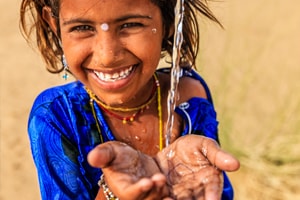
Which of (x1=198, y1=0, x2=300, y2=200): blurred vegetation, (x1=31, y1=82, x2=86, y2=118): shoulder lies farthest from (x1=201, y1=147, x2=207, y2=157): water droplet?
(x1=198, y1=0, x2=300, y2=200): blurred vegetation

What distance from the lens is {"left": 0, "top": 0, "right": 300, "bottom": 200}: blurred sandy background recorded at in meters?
3.64

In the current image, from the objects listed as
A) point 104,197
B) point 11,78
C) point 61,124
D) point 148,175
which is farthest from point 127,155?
point 11,78

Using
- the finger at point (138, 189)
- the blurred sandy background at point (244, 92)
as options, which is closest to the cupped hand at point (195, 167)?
the finger at point (138, 189)

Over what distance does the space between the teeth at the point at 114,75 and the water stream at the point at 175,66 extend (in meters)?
0.31

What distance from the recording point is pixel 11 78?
178 inches

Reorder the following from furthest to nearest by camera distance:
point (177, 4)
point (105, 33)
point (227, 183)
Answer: point (227, 183)
point (177, 4)
point (105, 33)

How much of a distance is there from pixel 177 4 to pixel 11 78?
246 centimetres

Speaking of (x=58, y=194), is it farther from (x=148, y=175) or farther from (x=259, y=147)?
(x=259, y=147)

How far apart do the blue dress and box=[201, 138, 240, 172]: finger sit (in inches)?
17.0

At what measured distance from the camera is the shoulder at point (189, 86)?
2.45 meters

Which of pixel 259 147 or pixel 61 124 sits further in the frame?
pixel 259 147

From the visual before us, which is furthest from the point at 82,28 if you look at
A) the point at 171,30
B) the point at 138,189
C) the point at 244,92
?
the point at 244,92

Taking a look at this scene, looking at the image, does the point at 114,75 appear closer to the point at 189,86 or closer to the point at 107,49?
Answer: the point at 107,49

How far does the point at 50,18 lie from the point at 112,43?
40cm
